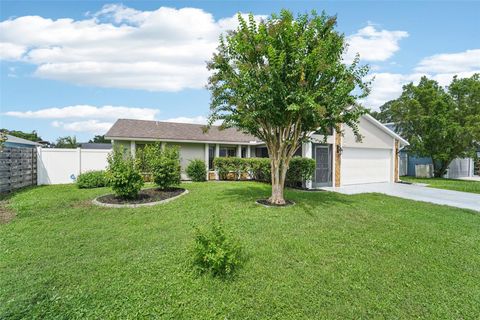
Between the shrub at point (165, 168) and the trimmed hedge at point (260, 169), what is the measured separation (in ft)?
17.6

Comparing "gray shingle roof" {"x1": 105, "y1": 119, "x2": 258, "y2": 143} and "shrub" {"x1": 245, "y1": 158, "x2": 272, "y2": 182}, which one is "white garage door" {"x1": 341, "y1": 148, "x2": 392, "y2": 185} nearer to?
"shrub" {"x1": 245, "y1": 158, "x2": 272, "y2": 182}

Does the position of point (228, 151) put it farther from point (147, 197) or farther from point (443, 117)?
point (443, 117)

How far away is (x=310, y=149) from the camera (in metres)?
13.9

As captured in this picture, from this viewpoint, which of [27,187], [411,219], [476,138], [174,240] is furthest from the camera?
[476,138]

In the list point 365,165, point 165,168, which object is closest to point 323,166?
point 365,165

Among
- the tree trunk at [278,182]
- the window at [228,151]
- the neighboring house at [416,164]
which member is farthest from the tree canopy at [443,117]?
the tree trunk at [278,182]

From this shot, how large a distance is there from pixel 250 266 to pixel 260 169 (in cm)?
1097

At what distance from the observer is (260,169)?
1534cm

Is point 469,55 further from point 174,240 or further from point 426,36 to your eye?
point 174,240

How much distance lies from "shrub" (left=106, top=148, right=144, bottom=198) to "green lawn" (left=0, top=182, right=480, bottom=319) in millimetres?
1004

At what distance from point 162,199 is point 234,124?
3.57 m

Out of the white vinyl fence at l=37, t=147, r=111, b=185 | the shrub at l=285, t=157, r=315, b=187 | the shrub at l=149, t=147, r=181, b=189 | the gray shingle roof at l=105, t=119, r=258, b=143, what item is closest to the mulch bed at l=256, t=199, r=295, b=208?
the shrub at l=149, t=147, r=181, b=189

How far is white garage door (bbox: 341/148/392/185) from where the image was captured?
15.4 m

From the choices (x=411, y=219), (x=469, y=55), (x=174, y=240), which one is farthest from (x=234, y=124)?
(x=469, y=55)
